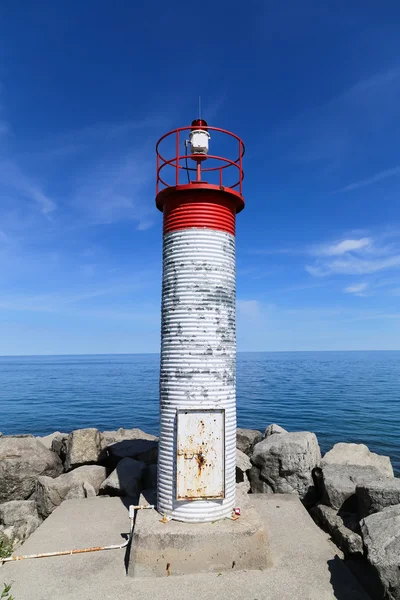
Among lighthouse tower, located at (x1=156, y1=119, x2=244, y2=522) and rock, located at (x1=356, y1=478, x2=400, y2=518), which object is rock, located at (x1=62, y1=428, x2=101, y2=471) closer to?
lighthouse tower, located at (x1=156, y1=119, x2=244, y2=522)

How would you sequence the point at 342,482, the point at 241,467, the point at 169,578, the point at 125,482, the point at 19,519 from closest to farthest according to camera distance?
the point at 169,578
the point at 19,519
the point at 342,482
the point at 125,482
the point at 241,467

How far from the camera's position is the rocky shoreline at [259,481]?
8.88m

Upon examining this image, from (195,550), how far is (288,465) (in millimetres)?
5020

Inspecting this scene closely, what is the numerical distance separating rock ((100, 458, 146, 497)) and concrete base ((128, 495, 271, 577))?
361 centimetres

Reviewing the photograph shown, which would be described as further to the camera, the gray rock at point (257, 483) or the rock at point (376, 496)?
the gray rock at point (257, 483)

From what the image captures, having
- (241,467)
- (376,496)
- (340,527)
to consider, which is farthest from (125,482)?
(376,496)

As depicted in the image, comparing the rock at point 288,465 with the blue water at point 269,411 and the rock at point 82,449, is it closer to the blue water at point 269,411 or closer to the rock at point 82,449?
the rock at point 82,449

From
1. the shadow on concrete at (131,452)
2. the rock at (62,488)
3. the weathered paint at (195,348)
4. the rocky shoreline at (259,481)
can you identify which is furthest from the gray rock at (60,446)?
the weathered paint at (195,348)

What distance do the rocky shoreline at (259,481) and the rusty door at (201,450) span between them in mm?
1511

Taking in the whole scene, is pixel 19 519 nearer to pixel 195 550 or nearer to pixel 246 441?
pixel 195 550

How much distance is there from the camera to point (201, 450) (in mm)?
9008

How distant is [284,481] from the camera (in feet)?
40.6

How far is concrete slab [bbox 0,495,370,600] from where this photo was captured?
7.38m

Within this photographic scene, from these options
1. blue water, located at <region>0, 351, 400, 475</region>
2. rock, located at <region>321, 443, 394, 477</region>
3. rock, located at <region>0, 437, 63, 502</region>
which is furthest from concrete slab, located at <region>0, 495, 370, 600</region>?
blue water, located at <region>0, 351, 400, 475</region>
